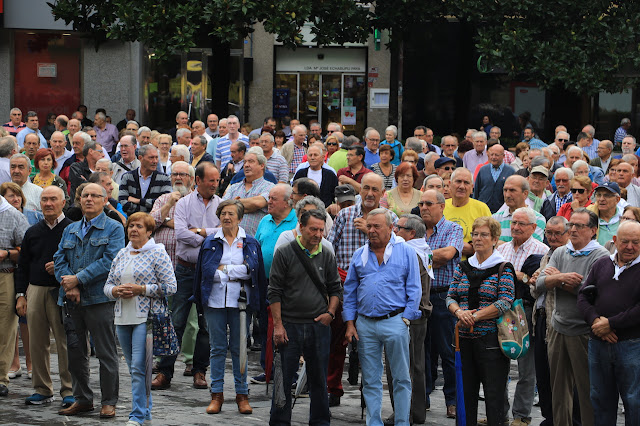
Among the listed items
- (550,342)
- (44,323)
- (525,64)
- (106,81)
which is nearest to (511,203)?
(550,342)

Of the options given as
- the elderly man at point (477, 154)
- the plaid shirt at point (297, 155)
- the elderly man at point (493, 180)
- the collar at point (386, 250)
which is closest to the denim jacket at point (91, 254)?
the collar at point (386, 250)

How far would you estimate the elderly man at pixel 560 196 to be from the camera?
39.7 feet

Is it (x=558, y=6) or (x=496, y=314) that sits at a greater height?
(x=558, y=6)

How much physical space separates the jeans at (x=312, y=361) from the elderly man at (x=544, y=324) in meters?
1.82

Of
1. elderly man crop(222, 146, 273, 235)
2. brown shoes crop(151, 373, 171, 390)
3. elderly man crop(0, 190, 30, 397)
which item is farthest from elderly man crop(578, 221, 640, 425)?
elderly man crop(0, 190, 30, 397)

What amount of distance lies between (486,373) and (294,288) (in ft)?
5.60

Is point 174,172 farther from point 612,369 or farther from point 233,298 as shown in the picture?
point 612,369

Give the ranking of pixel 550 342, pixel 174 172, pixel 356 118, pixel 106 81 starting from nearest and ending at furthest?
pixel 550 342 → pixel 174 172 → pixel 106 81 → pixel 356 118


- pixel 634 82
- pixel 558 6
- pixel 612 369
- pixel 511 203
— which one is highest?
pixel 558 6

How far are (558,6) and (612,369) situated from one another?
51.0 ft

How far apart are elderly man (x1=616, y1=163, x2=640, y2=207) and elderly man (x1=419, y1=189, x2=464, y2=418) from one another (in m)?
3.67

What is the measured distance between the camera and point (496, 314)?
8.43m

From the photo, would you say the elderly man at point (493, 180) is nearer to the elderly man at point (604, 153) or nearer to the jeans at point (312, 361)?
the elderly man at point (604, 153)

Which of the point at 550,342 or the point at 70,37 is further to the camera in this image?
the point at 70,37
